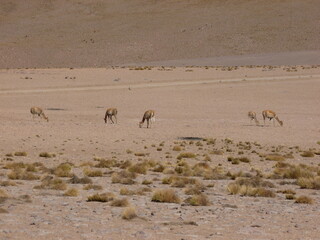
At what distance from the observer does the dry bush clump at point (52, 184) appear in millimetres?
15328

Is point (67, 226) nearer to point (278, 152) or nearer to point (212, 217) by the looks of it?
point (212, 217)

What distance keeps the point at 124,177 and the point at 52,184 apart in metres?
2.62

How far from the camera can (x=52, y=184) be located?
15836mm

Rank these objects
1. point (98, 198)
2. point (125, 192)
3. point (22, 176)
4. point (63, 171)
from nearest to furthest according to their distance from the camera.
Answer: point (98, 198) → point (125, 192) → point (22, 176) → point (63, 171)

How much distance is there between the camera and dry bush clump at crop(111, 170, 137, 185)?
1696 cm

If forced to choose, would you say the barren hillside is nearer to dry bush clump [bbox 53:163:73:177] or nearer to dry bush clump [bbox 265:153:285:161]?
dry bush clump [bbox 265:153:285:161]

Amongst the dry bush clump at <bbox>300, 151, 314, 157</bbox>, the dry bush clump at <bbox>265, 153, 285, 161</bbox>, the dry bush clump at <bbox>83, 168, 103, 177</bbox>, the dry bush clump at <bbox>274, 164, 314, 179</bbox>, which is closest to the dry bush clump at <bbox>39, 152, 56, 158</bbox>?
the dry bush clump at <bbox>83, 168, 103, 177</bbox>

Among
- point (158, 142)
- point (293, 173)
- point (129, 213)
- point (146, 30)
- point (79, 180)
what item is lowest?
point (129, 213)

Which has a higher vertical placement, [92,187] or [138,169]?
[138,169]

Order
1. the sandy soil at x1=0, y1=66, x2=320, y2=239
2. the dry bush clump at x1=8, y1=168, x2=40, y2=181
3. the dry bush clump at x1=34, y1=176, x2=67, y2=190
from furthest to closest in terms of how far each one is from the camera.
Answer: the dry bush clump at x1=8, y1=168, x2=40, y2=181
the dry bush clump at x1=34, y1=176, x2=67, y2=190
the sandy soil at x1=0, y1=66, x2=320, y2=239

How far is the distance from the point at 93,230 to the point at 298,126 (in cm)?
2700

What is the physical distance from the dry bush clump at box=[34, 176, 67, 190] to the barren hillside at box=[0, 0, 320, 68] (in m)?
83.3

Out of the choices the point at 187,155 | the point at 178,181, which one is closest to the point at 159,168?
the point at 178,181

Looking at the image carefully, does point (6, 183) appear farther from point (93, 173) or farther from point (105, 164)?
point (105, 164)
